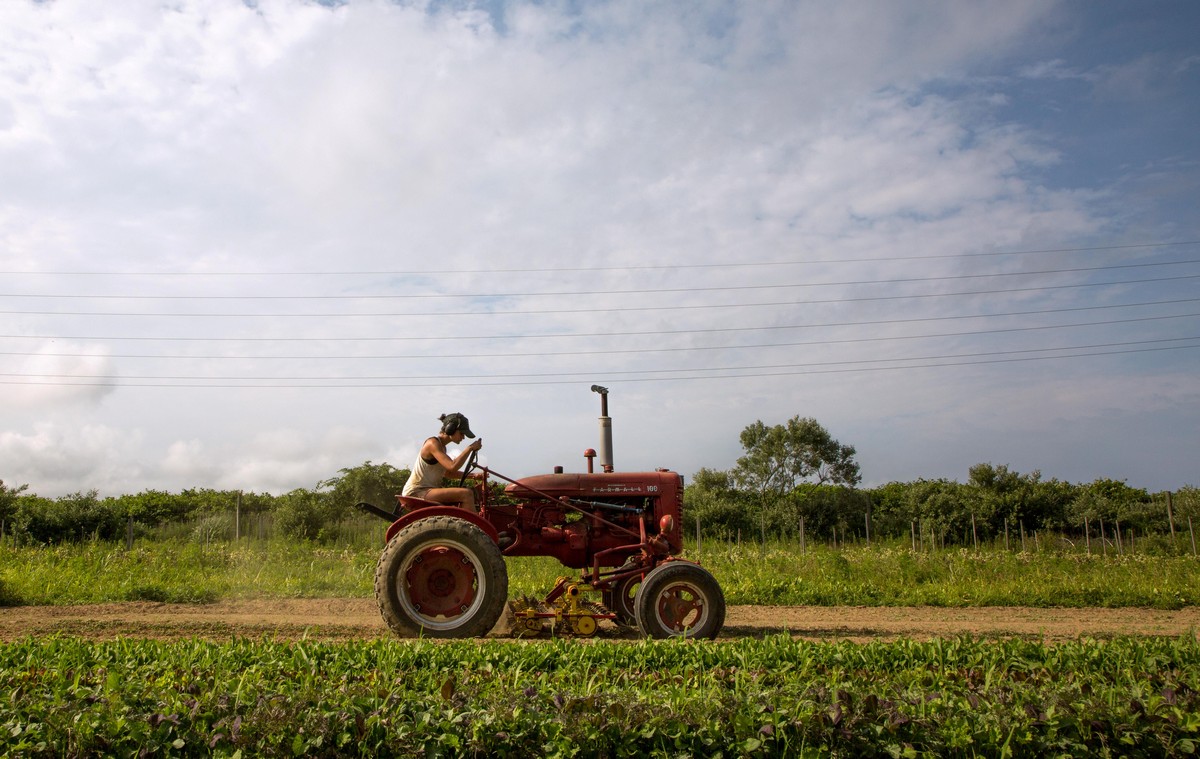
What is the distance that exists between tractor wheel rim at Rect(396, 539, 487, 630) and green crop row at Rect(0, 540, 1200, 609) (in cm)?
273

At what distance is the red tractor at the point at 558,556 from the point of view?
712cm

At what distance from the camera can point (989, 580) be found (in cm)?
1290

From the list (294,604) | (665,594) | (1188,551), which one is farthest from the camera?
(1188,551)

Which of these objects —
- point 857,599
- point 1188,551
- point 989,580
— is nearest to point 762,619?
point 857,599

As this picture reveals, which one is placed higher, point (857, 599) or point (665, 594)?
point (665, 594)

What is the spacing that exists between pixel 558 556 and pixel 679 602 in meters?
1.50

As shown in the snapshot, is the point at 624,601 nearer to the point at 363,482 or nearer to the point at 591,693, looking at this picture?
the point at 591,693

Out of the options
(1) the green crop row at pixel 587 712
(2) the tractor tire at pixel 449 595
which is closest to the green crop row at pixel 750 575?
(2) the tractor tire at pixel 449 595

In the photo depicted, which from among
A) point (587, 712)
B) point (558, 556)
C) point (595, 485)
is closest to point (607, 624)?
point (558, 556)

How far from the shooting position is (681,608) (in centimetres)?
712

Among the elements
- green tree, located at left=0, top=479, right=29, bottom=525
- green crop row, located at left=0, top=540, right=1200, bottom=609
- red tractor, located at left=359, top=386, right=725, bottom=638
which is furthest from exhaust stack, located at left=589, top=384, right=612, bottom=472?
green tree, located at left=0, top=479, right=29, bottom=525

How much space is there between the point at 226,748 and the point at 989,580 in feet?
39.7

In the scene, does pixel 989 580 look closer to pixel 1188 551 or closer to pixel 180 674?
pixel 1188 551

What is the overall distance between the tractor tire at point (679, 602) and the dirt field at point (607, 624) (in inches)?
25.1
